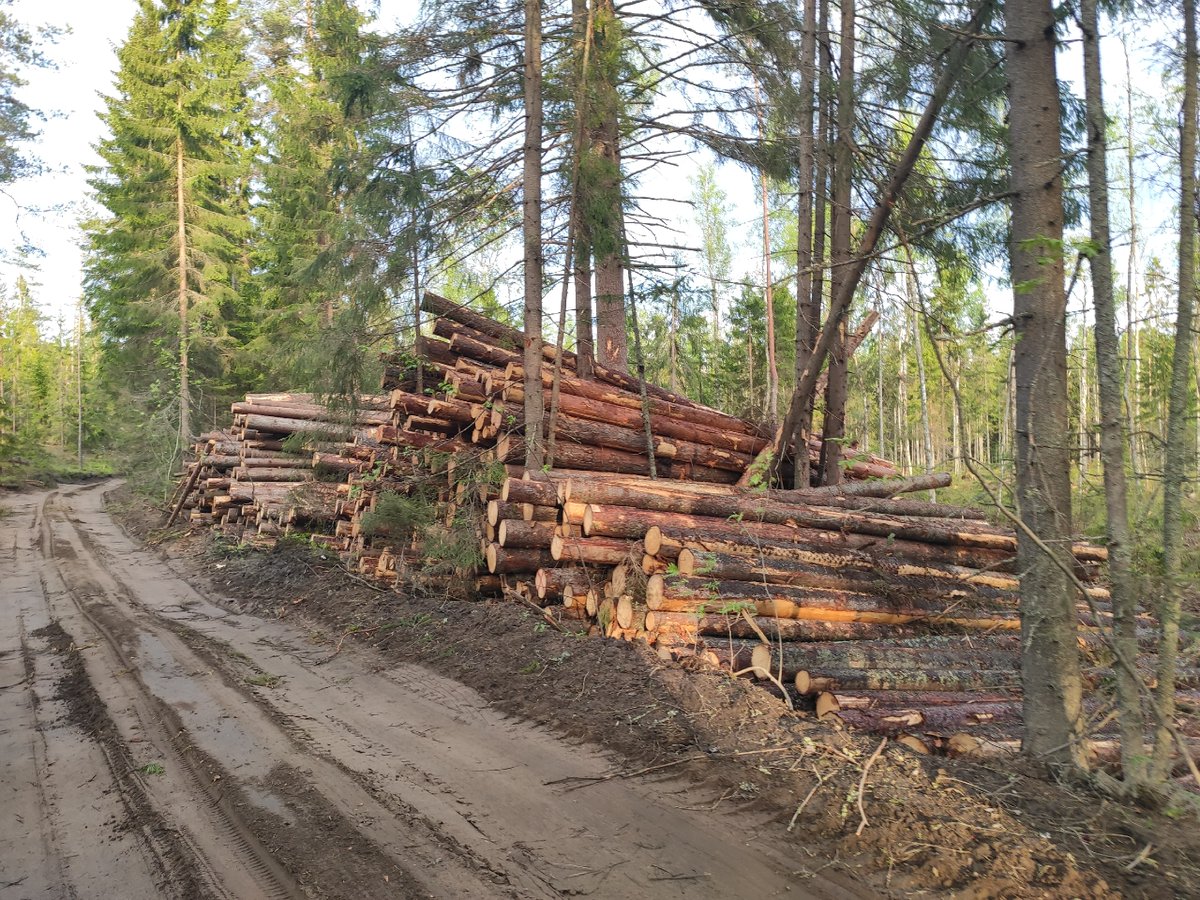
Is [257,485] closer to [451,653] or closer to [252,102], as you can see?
[451,653]

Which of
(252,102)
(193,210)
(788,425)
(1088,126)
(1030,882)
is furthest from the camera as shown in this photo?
(252,102)

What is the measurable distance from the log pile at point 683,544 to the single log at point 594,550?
0.02 meters

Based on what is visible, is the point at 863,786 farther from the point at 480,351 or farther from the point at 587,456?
the point at 480,351

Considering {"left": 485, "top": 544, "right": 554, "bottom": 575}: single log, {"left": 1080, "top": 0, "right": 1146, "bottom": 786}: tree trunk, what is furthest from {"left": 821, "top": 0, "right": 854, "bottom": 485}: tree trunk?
{"left": 1080, "top": 0, "right": 1146, "bottom": 786}: tree trunk

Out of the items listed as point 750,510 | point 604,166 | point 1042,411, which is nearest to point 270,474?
point 604,166

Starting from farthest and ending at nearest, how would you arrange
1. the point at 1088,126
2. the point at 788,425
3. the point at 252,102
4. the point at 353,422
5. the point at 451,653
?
the point at 252,102, the point at 353,422, the point at 788,425, the point at 451,653, the point at 1088,126

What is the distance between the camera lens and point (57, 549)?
1556 centimetres

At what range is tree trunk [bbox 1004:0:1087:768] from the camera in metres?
4.13

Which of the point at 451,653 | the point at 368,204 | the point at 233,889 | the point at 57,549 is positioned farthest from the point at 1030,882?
the point at 57,549

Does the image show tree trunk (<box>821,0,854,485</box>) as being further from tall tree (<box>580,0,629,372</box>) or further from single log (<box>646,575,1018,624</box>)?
tall tree (<box>580,0,629,372</box>)

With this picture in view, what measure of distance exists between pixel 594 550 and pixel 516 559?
47.7 inches

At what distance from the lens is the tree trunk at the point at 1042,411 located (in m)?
4.13

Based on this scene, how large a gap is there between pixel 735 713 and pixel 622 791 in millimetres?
1156

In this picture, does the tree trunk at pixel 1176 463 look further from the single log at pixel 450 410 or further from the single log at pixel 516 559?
the single log at pixel 450 410
